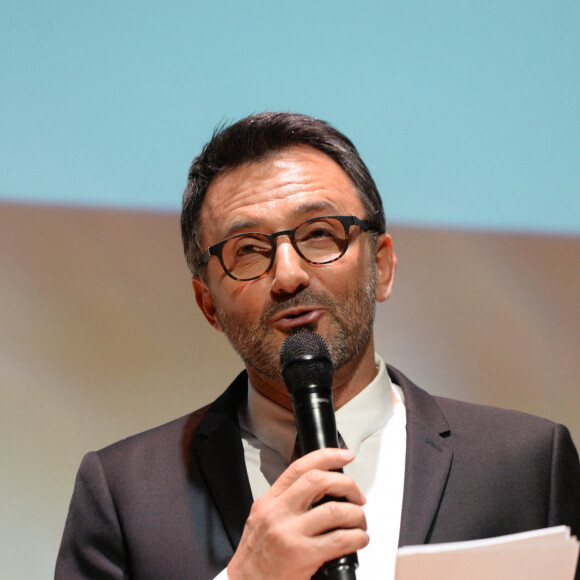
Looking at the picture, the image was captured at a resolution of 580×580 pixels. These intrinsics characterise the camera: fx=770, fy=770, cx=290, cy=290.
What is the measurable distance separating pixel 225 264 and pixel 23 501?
89 centimetres

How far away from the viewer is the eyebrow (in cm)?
170

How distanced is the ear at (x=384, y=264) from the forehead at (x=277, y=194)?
0.14m

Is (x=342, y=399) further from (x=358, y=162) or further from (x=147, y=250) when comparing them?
(x=147, y=250)

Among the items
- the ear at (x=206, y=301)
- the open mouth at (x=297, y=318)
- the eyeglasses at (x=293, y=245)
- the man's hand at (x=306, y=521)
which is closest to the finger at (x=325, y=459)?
the man's hand at (x=306, y=521)

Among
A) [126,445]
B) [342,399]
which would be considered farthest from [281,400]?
[126,445]

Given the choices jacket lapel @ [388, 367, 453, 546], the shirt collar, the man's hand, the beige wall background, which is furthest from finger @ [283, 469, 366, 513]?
the beige wall background

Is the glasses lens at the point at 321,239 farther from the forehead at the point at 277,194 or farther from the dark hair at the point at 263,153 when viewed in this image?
the dark hair at the point at 263,153

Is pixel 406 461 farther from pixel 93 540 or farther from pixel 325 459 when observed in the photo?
pixel 93 540

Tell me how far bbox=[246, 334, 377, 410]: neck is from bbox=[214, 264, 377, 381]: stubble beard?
0.20 ft

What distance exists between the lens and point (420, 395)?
6.22 feet

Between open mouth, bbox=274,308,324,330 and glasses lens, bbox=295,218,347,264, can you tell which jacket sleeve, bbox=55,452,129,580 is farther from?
glasses lens, bbox=295,218,347,264

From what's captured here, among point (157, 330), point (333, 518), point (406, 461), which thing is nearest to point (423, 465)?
point (406, 461)

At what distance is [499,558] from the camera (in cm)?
111

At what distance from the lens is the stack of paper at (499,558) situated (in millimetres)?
1073
